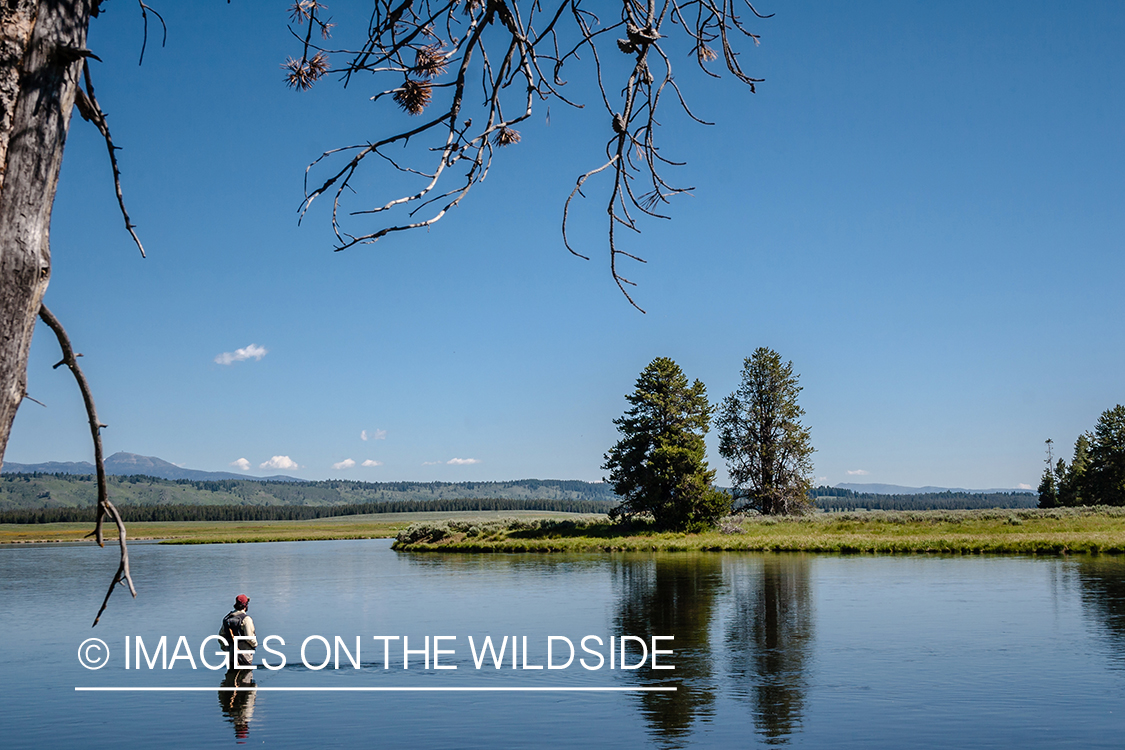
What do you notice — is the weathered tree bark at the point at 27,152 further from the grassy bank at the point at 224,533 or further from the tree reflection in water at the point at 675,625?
the grassy bank at the point at 224,533

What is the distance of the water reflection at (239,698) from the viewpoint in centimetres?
1288

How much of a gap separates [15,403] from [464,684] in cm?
1467

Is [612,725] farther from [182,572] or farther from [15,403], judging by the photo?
[182,572]

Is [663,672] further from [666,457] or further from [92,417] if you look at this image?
[666,457]

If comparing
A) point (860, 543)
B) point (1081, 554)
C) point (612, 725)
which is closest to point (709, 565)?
point (860, 543)

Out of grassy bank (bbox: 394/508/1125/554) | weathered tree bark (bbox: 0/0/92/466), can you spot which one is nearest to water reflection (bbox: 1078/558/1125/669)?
grassy bank (bbox: 394/508/1125/554)

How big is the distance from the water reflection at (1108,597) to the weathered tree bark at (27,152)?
1820cm

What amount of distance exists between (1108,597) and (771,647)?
12281 mm

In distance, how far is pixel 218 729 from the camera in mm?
12812

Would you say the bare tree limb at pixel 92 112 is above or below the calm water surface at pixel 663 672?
above

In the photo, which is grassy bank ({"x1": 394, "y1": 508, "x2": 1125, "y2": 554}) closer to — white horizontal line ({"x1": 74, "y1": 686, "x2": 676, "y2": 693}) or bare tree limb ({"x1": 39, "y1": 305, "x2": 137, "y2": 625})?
white horizontal line ({"x1": 74, "y1": 686, "x2": 676, "y2": 693})

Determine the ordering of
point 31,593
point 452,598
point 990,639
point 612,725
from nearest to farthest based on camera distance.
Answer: point 612,725
point 990,639
point 452,598
point 31,593

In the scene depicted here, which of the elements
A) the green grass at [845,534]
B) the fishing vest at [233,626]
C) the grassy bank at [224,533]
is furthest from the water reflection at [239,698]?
the grassy bank at [224,533]

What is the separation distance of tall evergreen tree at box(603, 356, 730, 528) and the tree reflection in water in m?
10.9
